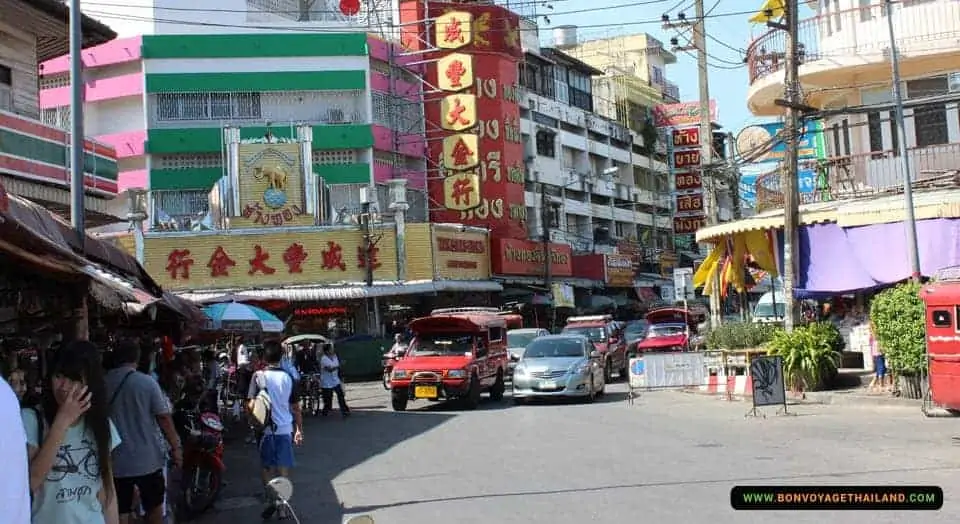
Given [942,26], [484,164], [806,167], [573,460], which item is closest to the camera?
[573,460]

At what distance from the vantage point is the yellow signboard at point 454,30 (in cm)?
4100

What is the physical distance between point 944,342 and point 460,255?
88.3ft

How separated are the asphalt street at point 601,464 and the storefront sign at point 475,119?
2333cm

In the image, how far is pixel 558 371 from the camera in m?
21.5

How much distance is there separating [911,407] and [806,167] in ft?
27.1

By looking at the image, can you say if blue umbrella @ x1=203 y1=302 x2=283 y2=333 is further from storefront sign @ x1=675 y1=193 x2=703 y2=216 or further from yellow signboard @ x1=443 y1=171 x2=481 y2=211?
storefront sign @ x1=675 y1=193 x2=703 y2=216

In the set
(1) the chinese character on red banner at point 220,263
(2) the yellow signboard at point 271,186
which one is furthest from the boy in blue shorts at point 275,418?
(2) the yellow signboard at point 271,186

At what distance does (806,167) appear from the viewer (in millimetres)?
23797

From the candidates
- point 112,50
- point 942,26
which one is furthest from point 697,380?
point 112,50

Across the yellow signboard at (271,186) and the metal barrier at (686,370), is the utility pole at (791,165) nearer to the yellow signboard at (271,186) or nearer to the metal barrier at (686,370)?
the metal barrier at (686,370)

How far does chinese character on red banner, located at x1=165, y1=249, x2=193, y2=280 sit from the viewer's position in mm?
36312

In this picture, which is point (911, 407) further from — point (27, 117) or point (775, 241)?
point (27, 117)

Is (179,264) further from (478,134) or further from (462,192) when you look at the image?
(478,134)

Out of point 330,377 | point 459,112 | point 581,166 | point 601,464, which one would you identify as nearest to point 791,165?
point 330,377
